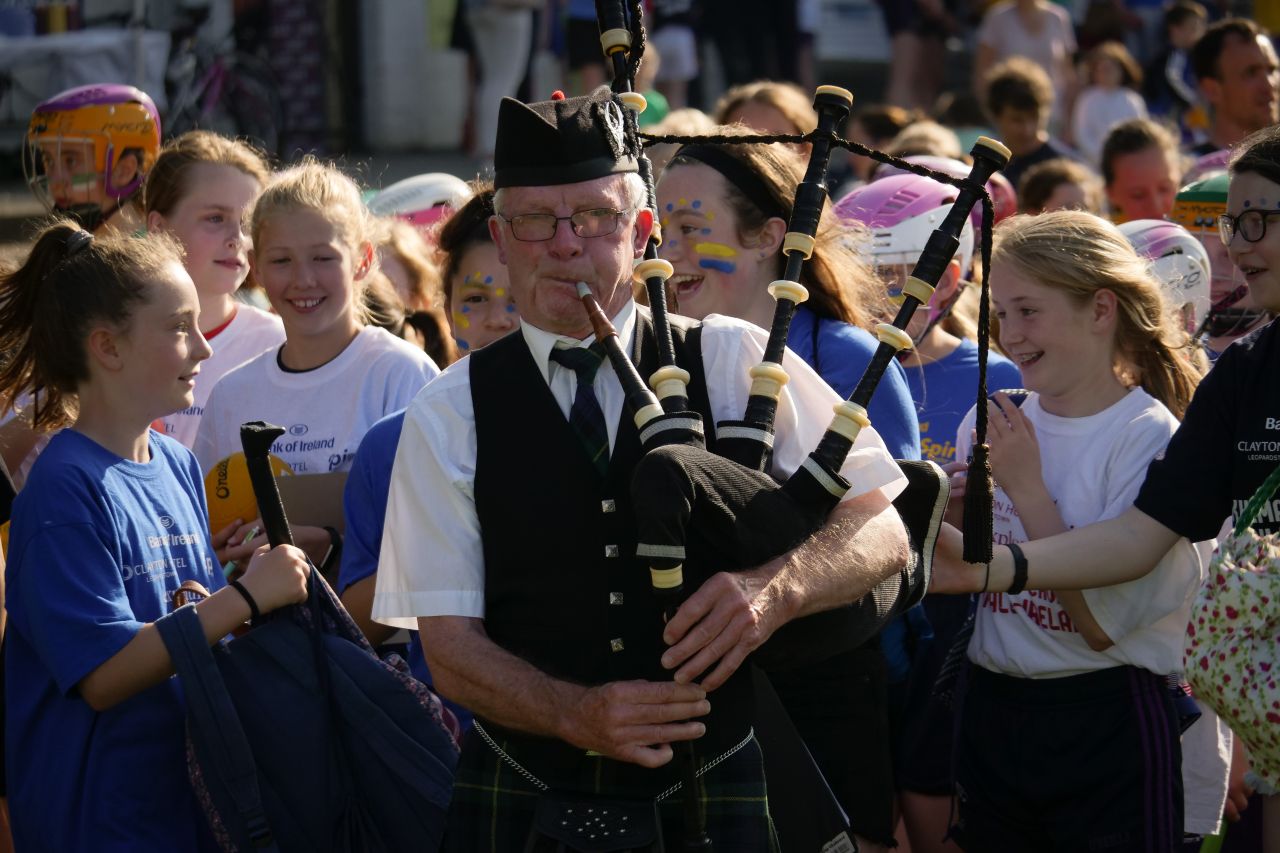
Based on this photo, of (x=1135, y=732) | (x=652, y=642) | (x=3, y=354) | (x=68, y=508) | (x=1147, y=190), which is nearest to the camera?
(x=652, y=642)

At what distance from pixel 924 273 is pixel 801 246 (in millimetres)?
202

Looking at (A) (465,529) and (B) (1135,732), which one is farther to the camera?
(B) (1135,732)

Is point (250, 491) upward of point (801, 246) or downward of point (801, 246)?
downward

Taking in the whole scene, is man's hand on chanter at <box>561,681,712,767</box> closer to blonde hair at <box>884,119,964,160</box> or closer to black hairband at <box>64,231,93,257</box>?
black hairband at <box>64,231,93,257</box>

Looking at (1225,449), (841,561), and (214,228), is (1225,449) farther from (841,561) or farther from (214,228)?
(214,228)

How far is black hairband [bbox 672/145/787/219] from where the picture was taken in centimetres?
377

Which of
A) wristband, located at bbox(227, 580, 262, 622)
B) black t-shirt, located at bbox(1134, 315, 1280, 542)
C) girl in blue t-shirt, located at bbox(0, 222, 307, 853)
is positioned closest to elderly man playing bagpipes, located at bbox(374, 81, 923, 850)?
wristband, located at bbox(227, 580, 262, 622)

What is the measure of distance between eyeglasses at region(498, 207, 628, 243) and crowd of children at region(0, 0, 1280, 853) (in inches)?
5.0

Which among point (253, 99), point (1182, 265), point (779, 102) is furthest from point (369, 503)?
point (253, 99)

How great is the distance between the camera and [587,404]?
2.63 metres

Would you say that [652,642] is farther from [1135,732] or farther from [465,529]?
[1135,732]

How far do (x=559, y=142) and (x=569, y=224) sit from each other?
0.13 meters

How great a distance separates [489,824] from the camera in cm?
268

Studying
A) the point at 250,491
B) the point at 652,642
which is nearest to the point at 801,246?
the point at 652,642
